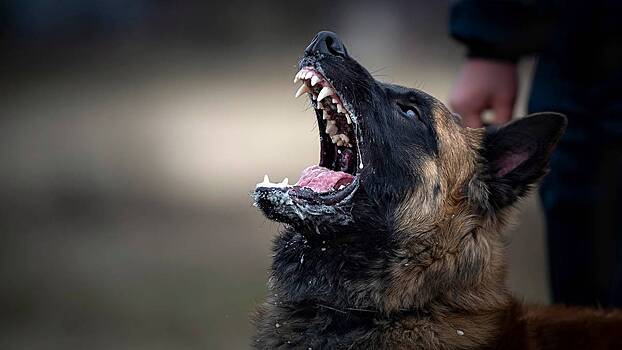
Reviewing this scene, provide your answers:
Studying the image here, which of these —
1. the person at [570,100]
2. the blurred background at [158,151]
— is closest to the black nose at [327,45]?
the blurred background at [158,151]

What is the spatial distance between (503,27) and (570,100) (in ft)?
1.43

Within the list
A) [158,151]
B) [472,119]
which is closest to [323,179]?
[472,119]

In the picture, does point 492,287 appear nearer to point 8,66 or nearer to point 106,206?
point 106,206

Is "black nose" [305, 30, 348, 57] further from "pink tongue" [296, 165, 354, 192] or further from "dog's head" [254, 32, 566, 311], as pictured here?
"pink tongue" [296, 165, 354, 192]

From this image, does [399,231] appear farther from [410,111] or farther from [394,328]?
[410,111]

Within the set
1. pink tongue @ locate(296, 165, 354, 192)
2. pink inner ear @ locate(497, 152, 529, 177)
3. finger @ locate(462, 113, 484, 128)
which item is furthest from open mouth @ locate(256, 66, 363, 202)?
finger @ locate(462, 113, 484, 128)

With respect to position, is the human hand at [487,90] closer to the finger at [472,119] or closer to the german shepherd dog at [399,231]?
the finger at [472,119]

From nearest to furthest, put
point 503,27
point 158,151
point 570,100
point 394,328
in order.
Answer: point 394,328, point 570,100, point 503,27, point 158,151

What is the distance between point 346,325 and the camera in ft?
10.4

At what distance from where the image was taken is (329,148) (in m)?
3.48

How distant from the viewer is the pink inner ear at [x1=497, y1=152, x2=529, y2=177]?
3.43 m

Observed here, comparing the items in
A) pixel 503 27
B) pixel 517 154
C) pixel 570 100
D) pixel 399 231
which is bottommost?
pixel 399 231

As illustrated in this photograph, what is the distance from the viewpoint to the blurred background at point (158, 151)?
21.5ft

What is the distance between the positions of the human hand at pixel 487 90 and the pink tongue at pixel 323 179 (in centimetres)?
114
